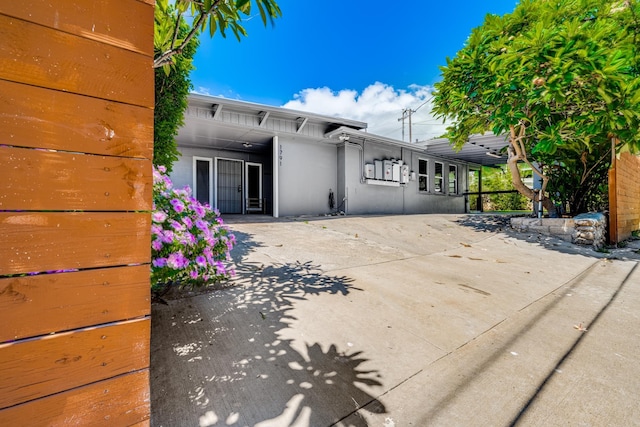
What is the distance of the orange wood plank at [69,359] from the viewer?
805 millimetres

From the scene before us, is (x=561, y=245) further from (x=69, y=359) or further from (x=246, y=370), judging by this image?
(x=69, y=359)

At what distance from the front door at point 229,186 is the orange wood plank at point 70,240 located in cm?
971

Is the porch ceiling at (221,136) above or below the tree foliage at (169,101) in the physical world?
above

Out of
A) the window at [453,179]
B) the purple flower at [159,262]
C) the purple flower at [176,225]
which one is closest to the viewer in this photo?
the purple flower at [159,262]

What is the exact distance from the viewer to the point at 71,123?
0.89 m

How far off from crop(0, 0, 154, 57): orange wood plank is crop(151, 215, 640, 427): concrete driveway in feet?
5.43

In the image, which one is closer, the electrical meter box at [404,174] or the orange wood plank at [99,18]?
the orange wood plank at [99,18]

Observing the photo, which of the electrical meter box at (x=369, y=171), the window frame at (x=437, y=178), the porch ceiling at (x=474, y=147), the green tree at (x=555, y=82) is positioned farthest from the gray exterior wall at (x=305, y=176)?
the window frame at (x=437, y=178)

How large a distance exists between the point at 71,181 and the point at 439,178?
47.1ft

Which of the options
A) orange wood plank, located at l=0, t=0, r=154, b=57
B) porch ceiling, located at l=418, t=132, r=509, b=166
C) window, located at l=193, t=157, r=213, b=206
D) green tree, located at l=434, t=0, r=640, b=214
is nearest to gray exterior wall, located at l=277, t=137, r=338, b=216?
window, located at l=193, t=157, r=213, b=206

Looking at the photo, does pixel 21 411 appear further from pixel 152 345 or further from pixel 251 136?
pixel 251 136

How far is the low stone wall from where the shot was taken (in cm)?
623

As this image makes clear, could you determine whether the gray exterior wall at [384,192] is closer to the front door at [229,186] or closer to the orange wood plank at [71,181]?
the front door at [229,186]

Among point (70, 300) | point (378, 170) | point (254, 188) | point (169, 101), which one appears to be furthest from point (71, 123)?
point (254, 188)
